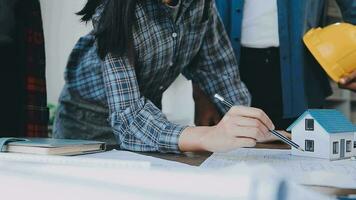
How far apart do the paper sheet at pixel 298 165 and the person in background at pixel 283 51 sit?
163 mm

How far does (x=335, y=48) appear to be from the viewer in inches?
31.0

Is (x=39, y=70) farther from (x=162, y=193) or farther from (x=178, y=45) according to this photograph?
(x=162, y=193)

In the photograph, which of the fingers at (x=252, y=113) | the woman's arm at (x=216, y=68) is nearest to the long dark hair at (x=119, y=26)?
the woman's arm at (x=216, y=68)

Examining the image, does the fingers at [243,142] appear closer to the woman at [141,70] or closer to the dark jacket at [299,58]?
the woman at [141,70]

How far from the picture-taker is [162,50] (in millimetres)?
867

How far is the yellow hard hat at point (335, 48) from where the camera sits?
78 centimetres

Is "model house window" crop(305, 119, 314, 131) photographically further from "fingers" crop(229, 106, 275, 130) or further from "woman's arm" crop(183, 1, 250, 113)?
"woman's arm" crop(183, 1, 250, 113)

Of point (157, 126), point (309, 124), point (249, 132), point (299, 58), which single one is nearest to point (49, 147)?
point (157, 126)

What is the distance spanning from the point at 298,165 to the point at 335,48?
32 centimetres

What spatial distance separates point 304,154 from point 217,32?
354mm

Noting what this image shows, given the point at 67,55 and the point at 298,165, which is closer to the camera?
the point at 298,165

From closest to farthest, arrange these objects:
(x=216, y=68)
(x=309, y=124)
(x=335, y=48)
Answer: (x=309, y=124) → (x=335, y=48) → (x=216, y=68)

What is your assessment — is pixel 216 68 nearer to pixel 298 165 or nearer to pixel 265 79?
pixel 265 79

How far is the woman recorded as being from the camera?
0.73 meters
